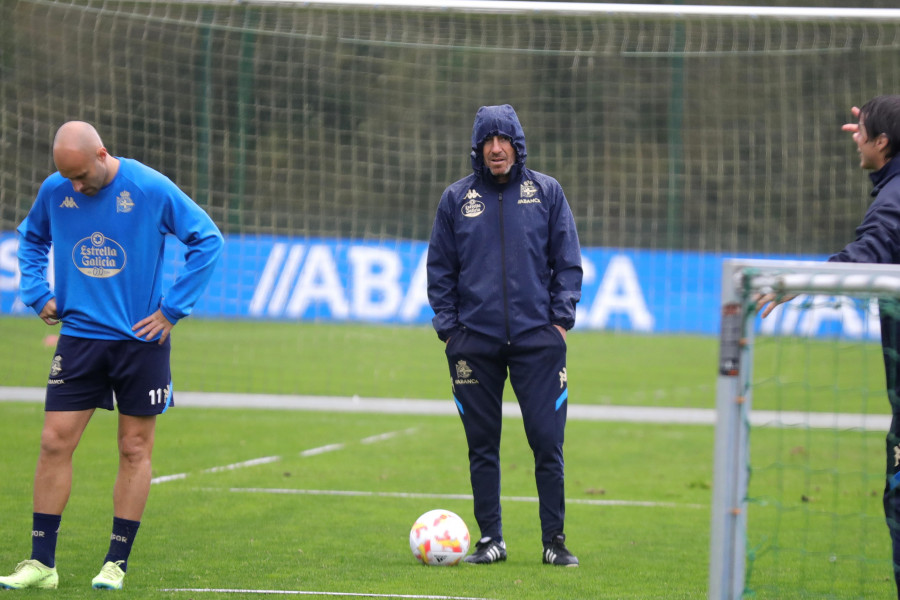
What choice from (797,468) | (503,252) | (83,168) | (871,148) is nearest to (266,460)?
(503,252)

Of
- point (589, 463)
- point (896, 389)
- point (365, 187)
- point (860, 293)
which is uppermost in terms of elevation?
point (365, 187)

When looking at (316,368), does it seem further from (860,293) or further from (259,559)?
(860,293)

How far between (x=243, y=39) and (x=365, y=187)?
762cm

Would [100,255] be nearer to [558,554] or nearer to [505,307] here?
[505,307]

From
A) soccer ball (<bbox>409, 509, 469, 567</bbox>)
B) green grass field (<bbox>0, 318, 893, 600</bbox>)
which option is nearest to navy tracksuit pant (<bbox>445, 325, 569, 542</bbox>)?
soccer ball (<bbox>409, 509, 469, 567</bbox>)

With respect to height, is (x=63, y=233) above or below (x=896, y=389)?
above

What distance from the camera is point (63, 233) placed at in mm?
4574

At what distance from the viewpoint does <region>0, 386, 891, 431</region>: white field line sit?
1170 centimetres

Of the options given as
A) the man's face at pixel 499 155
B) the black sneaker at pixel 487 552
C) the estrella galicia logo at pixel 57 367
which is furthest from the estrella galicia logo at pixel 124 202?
the black sneaker at pixel 487 552

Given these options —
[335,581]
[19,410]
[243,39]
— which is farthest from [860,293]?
[243,39]

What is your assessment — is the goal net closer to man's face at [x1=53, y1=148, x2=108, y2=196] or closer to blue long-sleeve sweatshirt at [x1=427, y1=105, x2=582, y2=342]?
blue long-sleeve sweatshirt at [x1=427, y1=105, x2=582, y2=342]

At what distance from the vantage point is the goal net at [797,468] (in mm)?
3215

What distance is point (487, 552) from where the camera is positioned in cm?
520

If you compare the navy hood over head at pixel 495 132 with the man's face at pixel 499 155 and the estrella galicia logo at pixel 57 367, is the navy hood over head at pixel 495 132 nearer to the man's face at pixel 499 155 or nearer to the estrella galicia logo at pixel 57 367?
the man's face at pixel 499 155
